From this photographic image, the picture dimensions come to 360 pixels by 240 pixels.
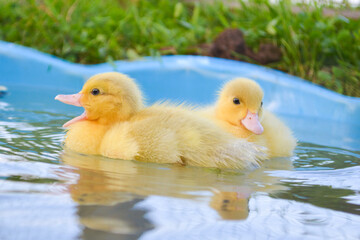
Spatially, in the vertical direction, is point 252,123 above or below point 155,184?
above

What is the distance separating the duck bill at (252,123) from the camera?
2.84m

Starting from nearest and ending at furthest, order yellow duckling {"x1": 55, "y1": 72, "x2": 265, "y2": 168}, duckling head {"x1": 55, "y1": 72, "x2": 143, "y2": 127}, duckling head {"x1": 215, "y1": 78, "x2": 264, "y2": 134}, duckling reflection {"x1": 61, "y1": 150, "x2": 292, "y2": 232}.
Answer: duckling reflection {"x1": 61, "y1": 150, "x2": 292, "y2": 232} < yellow duckling {"x1": 55, "y1": 72, "x2": 265, "y2": 168} < duckling head {"x1": 55, "y1": 72, "x2": 143, "y2": 127} < duckling head {"x1": 215, "y1": 78, "x2": 264, "y2": 134}

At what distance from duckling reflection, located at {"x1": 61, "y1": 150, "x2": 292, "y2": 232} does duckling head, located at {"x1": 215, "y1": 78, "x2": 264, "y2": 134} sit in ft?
1.00

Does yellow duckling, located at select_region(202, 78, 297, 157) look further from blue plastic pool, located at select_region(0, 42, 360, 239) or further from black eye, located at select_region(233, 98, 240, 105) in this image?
blue plastic pool, located at select_region(0, 42, 360, 239)

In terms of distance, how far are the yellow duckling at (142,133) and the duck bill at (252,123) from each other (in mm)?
101

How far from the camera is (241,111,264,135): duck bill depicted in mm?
2836

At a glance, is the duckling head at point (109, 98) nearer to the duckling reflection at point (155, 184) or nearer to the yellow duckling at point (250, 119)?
the duckling reflection at point (155, 184)

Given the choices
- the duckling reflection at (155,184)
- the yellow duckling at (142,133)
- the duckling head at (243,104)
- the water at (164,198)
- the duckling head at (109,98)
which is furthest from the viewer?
the duckling head at (243,104)

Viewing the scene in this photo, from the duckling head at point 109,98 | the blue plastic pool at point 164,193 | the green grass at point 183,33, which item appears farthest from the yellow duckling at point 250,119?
the green grass at point 183,33

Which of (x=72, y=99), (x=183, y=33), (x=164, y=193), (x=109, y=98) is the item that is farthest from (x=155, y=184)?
(x=183, y=33)

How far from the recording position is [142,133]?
8.36ft

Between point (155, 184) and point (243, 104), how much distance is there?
103 centimetres

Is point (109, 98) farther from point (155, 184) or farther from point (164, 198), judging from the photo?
point (164, 198)

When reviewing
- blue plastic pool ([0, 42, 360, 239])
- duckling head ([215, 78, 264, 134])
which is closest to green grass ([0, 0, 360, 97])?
blue plastic pool ([0, 42, 360, 239])
